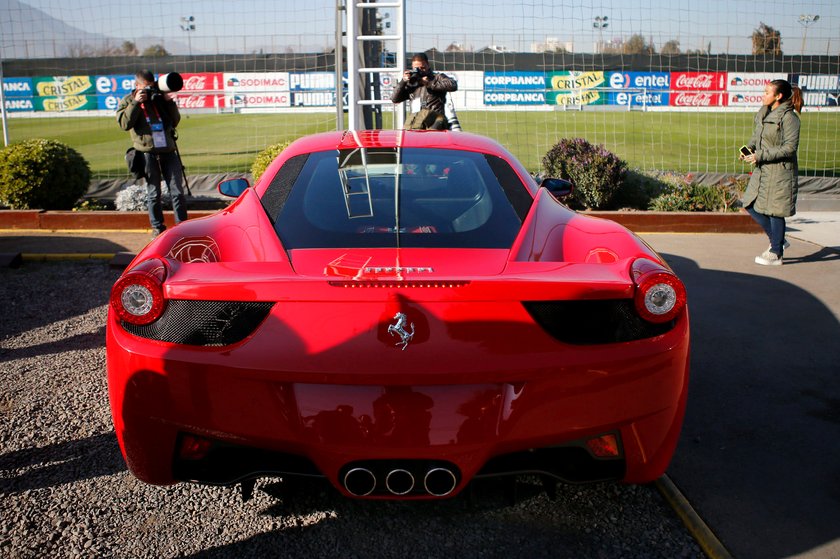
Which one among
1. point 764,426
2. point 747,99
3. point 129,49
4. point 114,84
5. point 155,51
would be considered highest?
point 155,51

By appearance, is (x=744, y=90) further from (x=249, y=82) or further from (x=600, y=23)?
(x=249, y=82)

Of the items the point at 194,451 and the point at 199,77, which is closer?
the point at 194,451

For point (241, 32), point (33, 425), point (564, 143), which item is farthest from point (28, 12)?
point (33, 425)

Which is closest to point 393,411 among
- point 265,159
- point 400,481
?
point 400,481

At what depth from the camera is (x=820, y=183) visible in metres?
11.5

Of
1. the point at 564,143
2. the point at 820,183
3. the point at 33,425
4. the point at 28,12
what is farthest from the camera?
the point at 28,12

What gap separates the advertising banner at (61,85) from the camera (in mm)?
30547

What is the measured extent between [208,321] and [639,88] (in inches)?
1001

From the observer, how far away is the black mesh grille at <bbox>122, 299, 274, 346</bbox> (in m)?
2.25

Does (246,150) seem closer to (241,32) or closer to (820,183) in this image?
(241,32)

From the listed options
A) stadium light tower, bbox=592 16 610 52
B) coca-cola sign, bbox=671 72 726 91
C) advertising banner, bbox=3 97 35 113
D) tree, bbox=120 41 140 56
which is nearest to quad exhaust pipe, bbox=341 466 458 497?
stadium light tower, bbox=592 16 610 52

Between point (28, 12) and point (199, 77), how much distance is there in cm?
1271

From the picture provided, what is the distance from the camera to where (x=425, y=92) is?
8.59 metres

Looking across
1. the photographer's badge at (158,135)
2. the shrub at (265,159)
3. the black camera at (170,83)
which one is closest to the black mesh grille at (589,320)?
the black camera at (170,83)
